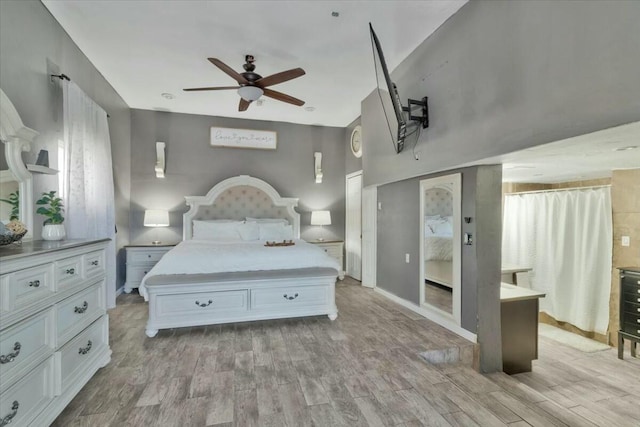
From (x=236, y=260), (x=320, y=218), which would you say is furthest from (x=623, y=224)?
(x=236, y=260)

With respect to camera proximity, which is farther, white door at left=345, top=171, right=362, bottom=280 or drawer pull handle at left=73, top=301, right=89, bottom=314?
white door at left=345, top=171, right=362, bottom=280

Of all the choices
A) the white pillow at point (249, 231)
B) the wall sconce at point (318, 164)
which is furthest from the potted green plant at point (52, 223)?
the wall sconce at point (318, 164)

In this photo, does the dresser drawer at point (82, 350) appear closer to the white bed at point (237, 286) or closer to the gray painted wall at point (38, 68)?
the white bed at point (237, 286)

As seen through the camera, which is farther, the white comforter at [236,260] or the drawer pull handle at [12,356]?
the white comforter at [236,260]

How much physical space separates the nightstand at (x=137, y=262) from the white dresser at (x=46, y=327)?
8.27 feet

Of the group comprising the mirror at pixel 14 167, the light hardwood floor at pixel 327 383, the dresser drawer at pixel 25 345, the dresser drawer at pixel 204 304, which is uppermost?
the mirror at pixel 14 167

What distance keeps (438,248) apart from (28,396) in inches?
139

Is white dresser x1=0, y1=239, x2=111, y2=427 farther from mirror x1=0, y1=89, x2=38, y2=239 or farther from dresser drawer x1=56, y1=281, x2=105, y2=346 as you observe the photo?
mirror x1=0, y1=89, x2=38, y2=239

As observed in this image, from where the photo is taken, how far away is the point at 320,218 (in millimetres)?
5566

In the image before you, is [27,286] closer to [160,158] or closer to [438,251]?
[438,251]

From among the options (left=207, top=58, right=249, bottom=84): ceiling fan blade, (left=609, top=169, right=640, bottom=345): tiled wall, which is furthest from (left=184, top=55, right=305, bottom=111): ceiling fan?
(left=609, top=169, right=640, bottom=345): tiled wall

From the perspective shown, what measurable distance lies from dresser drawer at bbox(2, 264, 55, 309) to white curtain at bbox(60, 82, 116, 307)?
5.01 ft

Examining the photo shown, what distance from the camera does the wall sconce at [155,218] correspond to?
15.8 ft

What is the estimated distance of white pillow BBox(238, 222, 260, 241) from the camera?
15.6 ft
